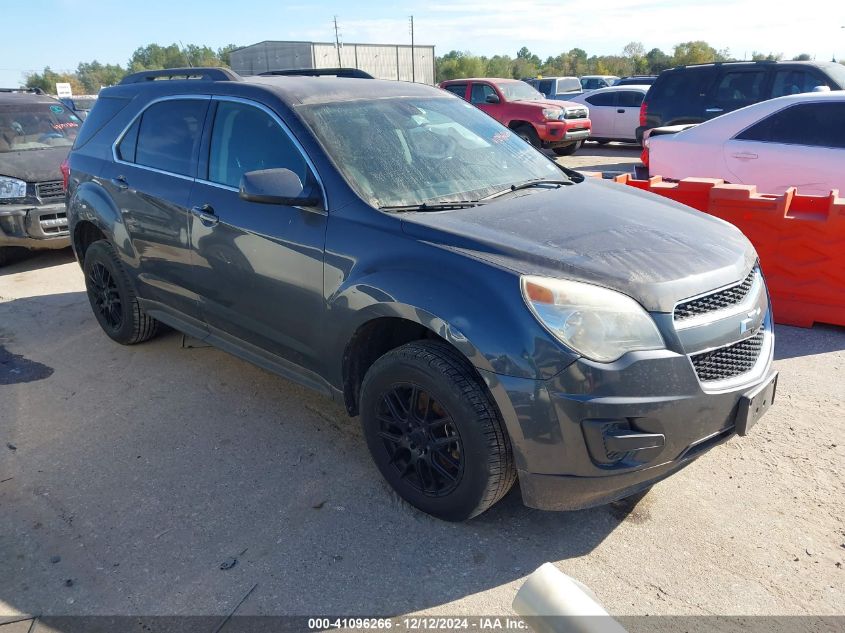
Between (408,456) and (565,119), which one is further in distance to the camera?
(565,119)

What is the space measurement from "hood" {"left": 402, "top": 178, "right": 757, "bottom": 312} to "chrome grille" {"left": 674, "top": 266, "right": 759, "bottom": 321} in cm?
4

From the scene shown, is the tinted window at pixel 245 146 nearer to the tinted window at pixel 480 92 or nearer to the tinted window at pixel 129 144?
the tinted window at pixel 129 144

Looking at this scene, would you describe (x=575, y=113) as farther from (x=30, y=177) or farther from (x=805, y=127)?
(x=30, y=177)

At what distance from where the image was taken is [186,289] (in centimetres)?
409

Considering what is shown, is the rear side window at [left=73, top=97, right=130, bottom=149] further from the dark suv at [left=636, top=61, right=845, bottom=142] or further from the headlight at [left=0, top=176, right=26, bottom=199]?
the dark suv at [left=636, top=61, right=845, bottom=142]

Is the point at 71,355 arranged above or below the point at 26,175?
below

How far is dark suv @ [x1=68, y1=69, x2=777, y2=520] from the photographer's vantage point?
2510 millimetres

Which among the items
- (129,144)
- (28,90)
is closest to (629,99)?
(28,90)

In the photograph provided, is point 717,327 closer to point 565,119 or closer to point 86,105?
point 565,119

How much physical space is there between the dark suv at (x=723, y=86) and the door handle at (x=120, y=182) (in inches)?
395

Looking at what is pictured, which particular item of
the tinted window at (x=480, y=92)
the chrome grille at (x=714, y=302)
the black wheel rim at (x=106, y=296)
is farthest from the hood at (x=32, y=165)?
the tinted window at (x=480, y=92)

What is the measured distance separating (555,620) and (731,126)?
6590 millimetres

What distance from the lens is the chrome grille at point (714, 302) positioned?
2611 mm

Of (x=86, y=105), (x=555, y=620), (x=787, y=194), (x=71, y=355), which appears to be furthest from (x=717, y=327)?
(x=86, y=105)
